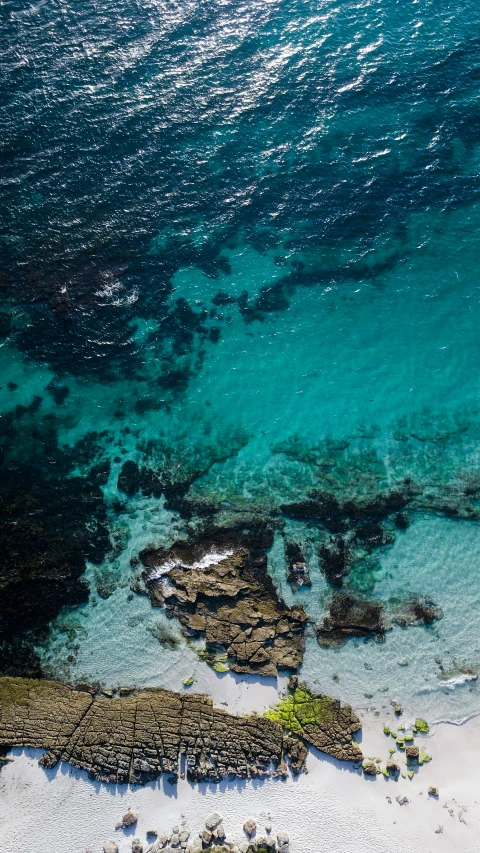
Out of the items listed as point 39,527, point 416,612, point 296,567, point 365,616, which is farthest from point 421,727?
point 39,527

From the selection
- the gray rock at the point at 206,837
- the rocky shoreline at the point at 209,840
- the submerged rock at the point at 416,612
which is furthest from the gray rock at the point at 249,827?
the submerged rock at the point at 416,612

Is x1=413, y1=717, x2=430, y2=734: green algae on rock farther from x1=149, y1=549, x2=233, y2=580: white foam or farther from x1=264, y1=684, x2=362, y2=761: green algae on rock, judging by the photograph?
x1=149, y1=549, x2=233, y2=580: white foam

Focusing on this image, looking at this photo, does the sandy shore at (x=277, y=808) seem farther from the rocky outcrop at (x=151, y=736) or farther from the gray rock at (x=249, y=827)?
the rocky outcrop at (x=151, y=736)

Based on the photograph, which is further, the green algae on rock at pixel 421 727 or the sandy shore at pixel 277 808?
the green algae on rock at pixel 421 727

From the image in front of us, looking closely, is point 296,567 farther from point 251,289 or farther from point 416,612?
point 251,289

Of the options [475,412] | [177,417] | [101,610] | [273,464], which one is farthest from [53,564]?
[475,412]

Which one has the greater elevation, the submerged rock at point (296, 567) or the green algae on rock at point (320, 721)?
the submerged rock at point (296, 567)

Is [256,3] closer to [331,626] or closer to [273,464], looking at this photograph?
[273,464]
